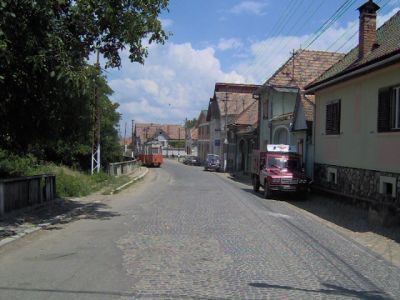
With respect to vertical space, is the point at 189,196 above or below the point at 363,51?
below

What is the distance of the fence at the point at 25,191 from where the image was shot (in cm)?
1397

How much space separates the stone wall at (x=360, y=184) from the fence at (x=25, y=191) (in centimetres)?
1082

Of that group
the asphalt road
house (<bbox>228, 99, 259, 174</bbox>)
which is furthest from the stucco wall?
house (<bbox>228, 99, 259, 174</bbox>)

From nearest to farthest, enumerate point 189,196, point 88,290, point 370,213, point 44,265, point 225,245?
1. point 88,290
2. point 44,265
3. point 225,245
4. point 370,213
5. point 189,196

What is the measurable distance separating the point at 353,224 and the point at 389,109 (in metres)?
4.29

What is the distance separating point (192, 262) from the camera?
28.7 ft

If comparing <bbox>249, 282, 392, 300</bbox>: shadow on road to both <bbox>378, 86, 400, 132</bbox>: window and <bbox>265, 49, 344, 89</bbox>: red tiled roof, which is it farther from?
<bbox>265, 49, 344, 89</bbox>: red tiled roof

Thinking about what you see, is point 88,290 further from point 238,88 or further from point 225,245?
point 238,88

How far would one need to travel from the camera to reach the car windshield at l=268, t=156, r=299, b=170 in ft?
79.9

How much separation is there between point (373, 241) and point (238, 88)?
A: 65786 millimetres

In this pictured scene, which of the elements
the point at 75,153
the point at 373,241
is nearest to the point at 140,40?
the point at 373,241

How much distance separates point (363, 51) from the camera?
70.5ft

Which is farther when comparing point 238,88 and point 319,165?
point 238,88

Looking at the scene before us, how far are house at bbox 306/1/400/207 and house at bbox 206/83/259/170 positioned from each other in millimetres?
39128
